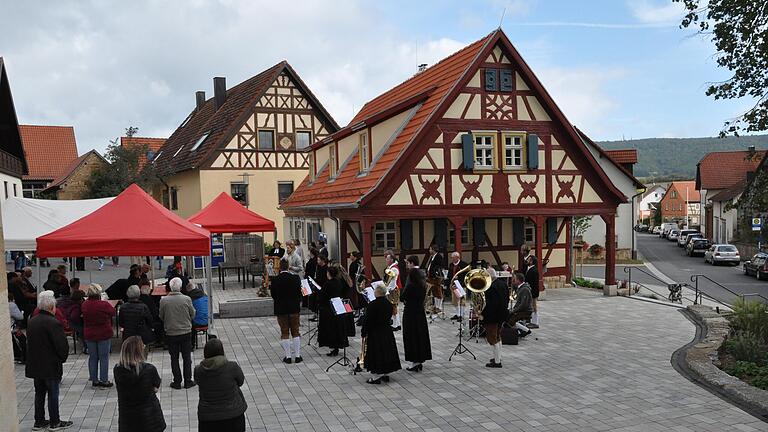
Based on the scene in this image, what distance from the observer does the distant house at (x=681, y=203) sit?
87375 mm

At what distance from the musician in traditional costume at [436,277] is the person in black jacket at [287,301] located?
460cm

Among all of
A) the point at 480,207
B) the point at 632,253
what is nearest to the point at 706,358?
the point at 480,207

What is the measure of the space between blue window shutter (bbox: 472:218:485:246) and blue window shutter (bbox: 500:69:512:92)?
13.5 feet

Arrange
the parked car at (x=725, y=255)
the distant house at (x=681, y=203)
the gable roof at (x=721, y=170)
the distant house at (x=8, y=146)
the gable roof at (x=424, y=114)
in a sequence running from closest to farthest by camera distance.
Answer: the gable roof at (x=424, y=114), the distant house at (x=8, y=146), the parked car at (x=725, y=255), the gable roof at (x=721, y=170), the distant house at (x=681, y=203)

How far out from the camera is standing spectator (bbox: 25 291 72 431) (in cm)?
785

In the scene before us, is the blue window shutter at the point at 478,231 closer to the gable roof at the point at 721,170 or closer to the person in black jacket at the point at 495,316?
the person in black jacket at the point at 495,316

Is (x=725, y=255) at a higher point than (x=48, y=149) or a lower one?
lower

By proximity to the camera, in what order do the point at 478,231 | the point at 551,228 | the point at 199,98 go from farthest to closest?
the point at 199,98 → the point at 551,228 → the point at 478,231

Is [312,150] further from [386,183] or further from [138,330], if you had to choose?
[138,330]

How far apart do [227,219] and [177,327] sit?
36.2 ft

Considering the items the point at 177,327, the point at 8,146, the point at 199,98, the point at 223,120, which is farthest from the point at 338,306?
the point at 199,98

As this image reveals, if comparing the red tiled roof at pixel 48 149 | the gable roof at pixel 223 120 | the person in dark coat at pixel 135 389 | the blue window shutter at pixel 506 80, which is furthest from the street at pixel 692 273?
the red tiled roof at pixel 48 149

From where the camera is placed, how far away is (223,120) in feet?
106

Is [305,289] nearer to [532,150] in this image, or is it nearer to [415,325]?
[415,325]
